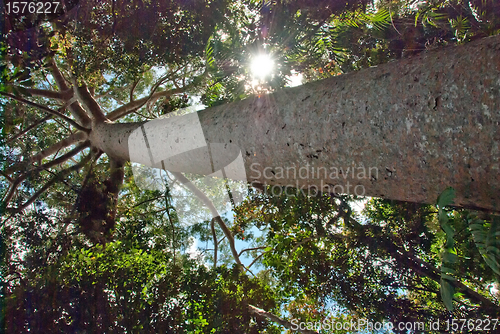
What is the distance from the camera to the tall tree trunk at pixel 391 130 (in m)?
1.14

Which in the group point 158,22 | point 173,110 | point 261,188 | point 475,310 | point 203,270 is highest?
point 158,22

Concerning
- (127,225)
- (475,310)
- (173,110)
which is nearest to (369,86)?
(475,310)

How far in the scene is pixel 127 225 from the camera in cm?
369

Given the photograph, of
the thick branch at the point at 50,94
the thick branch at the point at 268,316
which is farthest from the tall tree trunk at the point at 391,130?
the thick branch at the point at 50,94

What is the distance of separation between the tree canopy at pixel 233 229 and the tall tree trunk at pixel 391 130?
398 mm

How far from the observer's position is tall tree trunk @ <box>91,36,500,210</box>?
114cm

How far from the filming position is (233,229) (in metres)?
4.18

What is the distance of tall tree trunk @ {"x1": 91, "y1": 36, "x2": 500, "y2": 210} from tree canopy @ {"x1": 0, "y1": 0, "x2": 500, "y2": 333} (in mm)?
398

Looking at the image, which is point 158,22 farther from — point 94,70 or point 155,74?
point 155,74

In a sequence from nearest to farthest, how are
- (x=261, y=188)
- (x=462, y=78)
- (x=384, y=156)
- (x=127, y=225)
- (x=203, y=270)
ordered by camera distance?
(x=462, y=78) < (x=384, y=156) < (x=203, y=270) < (x=127, y=225) < (x=261, y=188)

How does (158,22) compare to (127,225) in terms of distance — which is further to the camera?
(158,22)

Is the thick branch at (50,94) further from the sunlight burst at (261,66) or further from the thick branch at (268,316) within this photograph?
the thick branch at (268,316)

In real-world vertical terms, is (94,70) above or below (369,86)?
above

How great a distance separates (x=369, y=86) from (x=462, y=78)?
406 mm
